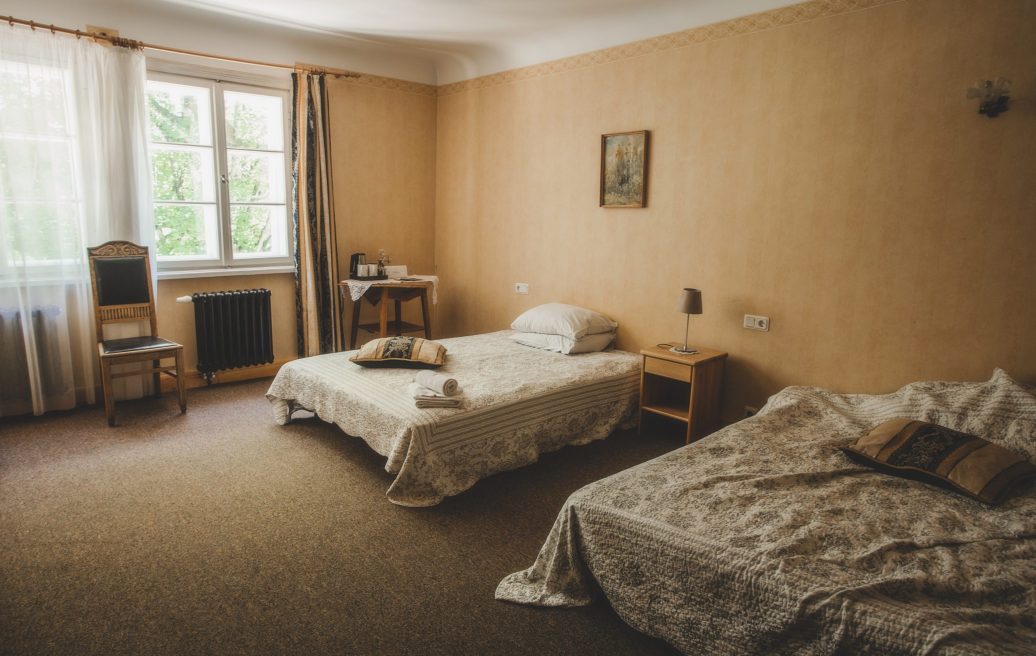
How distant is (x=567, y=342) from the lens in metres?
4.09

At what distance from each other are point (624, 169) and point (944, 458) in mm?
2619

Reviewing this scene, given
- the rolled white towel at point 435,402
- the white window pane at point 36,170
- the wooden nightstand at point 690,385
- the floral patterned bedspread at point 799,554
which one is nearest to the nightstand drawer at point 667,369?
A: the wooden nightstand at point 690,385

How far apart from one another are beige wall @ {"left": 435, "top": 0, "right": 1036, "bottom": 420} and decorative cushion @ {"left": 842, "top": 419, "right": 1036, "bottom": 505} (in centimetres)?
75

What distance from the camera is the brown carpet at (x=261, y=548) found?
1969mm

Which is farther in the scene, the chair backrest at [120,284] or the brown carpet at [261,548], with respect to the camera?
the chair backrest at [120,284]

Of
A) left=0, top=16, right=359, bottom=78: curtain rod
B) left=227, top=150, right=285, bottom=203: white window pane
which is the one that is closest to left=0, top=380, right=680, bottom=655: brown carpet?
left=227, top=150, right=285, bottom=203: white window pane

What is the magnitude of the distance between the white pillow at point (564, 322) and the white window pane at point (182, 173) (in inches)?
100

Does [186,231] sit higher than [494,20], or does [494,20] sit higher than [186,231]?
[494,20]

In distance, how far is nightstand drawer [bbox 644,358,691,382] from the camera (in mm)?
3533

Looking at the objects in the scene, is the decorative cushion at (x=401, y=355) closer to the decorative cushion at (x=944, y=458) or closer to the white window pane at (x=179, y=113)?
the decorative cushion at (x=944, y=458)

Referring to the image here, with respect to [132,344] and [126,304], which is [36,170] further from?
[132,344]

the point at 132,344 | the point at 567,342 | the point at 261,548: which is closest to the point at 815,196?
the point at 567,342

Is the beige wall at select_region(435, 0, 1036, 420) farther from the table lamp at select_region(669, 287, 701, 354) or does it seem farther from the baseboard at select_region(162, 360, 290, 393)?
the baseboard at select_region(162, 360, 290, 393)

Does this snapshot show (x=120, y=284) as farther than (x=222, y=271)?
No
